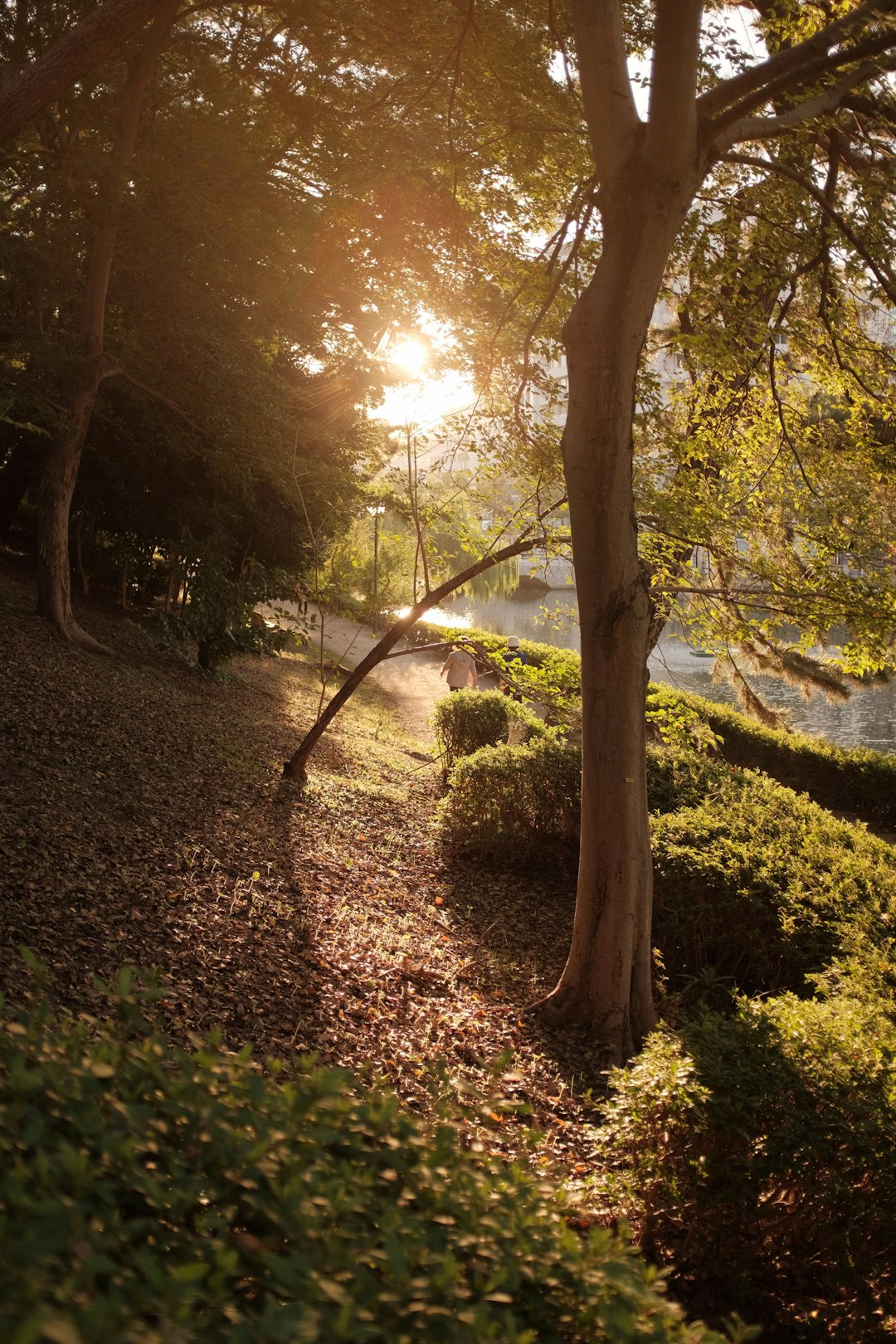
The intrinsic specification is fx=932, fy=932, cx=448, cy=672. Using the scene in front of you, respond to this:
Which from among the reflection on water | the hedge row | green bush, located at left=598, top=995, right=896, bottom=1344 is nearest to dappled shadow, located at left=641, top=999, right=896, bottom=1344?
green bush, located at left=598, top=995, right=896, bottom=1344

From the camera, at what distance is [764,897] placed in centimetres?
600

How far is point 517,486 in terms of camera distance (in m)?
8.14

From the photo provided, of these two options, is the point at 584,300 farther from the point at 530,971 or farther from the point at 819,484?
the point at 530,971

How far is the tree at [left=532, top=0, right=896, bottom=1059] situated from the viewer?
4.59 meters

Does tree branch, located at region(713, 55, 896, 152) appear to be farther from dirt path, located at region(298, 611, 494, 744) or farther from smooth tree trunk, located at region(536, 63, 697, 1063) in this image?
dirt path, located at region(298, 611, 494, 744)

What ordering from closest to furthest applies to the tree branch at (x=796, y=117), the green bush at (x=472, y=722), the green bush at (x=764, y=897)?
the tree branch at (x=796, y=117)
the green bush at (x=764, y=897)
the green bush at (x=472, y=722)

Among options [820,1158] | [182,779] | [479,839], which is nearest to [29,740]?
[182,779]

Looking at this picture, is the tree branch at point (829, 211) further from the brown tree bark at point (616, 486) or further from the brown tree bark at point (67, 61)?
the brown tree bark at point (67, 61)

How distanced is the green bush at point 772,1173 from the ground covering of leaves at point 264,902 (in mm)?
380

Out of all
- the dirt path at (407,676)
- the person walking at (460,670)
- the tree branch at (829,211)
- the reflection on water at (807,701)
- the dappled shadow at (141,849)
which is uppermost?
the tree branch at (829,211)

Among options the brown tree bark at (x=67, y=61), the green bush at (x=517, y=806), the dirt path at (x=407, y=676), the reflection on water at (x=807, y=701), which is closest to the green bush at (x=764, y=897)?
the green bush at (x=517, y=806)

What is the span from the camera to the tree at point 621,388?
4590 millimetres

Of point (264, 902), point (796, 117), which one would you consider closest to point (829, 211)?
point (796, 117)

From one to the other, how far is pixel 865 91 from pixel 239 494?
8.76 m
